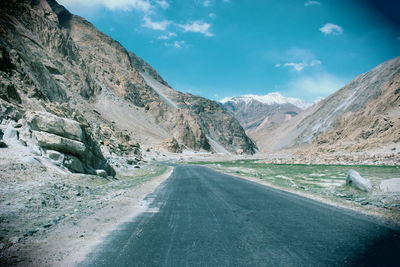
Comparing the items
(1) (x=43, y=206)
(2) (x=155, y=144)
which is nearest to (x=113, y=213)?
(1) (x=43, y=206)

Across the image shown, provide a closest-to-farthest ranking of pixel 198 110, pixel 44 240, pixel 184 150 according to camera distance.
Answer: pixel 44 240 → pixel 184 150 → pixel 198 110

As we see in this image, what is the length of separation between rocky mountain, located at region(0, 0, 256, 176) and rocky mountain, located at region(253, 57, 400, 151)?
173ft

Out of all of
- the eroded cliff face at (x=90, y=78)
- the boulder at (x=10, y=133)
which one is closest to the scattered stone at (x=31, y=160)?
the boulder at (x=10, y=133)

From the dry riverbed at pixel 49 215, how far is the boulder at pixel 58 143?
2.60 meters

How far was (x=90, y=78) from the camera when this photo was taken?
8875 centimetres

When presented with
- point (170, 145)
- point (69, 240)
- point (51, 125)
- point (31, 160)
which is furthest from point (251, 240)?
point (170, 145)

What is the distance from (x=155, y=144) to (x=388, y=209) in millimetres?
86147

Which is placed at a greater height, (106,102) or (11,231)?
(106,102)

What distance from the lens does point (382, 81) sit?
14000 centimetres

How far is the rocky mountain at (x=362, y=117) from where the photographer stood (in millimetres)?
70875

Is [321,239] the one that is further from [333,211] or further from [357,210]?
[357,210]

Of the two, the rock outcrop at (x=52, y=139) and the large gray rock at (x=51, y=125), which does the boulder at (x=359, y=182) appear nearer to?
the rock outcrop at (x=52, y=139)

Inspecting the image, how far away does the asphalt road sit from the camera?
4617mm

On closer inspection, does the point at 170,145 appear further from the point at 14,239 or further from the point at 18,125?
the point at 14,239
